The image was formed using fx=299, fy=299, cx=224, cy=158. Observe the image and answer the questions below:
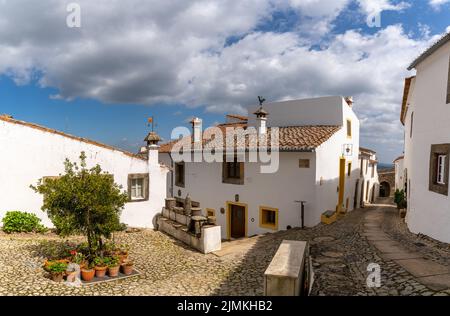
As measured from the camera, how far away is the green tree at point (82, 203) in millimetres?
8680

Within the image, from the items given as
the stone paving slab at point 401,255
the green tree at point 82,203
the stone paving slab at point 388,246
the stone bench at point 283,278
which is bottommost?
the stone paving slab at point 388,246

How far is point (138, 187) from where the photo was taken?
49.4ft

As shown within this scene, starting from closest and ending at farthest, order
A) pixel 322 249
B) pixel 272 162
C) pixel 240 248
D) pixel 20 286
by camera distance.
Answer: pixel 20 286, pixel 322 249, pixel 240 248, pixel 272 162

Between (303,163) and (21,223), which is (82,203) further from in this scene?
(303,163)

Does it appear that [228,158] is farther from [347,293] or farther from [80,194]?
[347,293]

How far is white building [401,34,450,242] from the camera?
9.20m

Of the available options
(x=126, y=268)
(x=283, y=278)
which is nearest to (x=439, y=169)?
(x=283, y=278)

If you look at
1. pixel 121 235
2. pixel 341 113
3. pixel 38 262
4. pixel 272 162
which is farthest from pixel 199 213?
pixel 341 113

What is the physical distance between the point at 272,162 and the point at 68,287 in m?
10.9

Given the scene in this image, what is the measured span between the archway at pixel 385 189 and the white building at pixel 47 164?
125 feet

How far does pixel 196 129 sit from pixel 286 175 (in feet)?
30.9

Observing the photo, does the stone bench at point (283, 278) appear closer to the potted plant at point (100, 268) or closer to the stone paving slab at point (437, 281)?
the stone paving slab at point (437, 281)

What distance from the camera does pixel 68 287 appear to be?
7.75m

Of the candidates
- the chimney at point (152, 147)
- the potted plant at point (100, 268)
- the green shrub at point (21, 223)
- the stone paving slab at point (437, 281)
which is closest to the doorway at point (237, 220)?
the chimney at point (152, 147)
